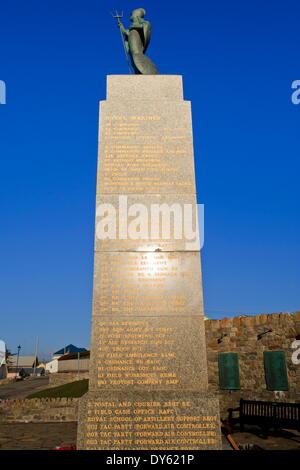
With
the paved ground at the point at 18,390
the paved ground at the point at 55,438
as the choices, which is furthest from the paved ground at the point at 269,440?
the paved ground at the point at 18,390

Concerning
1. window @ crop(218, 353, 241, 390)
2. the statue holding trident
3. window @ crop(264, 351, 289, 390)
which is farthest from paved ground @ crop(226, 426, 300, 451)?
the statue holding trident

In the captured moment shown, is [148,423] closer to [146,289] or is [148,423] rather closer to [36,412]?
[146,289]

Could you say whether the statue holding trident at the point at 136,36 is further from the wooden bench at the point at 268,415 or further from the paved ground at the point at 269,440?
the wooden bench at the point at 268,415

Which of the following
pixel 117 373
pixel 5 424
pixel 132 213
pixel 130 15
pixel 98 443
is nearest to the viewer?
pixel 98 443

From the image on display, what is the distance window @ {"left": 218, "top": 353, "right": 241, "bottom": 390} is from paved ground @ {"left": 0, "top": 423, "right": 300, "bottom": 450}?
2.81 metres

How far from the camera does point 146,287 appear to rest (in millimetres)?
6465

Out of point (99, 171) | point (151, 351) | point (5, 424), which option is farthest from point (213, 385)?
point (99, 171)

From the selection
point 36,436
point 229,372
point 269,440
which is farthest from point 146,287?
point 229,372

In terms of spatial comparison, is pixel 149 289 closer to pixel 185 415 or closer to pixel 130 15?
pixel 185 415

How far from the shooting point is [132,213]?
276 inches

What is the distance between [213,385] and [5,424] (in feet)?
33.0

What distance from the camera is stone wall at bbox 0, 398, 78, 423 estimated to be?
16.5 meters

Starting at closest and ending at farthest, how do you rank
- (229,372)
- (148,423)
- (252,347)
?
(148,423)
(252,347)
(229,372)

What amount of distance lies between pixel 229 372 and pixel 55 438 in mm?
8156
